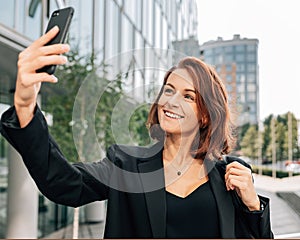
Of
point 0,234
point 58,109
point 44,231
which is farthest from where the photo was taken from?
point 44,231

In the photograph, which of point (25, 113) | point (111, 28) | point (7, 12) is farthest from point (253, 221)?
point (111, 28)

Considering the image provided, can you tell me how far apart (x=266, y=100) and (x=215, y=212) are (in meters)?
3.00

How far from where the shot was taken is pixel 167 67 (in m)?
0.43

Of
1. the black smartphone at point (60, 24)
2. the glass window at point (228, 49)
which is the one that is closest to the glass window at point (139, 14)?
the glass window at point (228, 49)

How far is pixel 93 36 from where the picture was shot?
2.74 metres

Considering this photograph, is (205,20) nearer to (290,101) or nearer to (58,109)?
(290,101)

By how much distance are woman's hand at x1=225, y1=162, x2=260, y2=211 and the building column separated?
90.7 inches

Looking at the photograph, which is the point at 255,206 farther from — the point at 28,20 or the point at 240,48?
the point at 240,48

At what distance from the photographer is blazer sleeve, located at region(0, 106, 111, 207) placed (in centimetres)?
31

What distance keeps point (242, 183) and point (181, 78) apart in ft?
0.33

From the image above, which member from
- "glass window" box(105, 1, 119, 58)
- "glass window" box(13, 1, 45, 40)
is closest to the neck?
"glass window" box(13, 1, 45, 40)

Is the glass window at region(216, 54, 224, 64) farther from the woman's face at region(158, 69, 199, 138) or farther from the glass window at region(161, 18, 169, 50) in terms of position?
the woman's face at region(158, 69, 199, 138)

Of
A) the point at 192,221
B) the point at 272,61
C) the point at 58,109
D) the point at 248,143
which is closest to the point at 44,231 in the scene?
the point at 58,109

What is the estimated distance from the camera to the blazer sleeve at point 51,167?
310 mm
